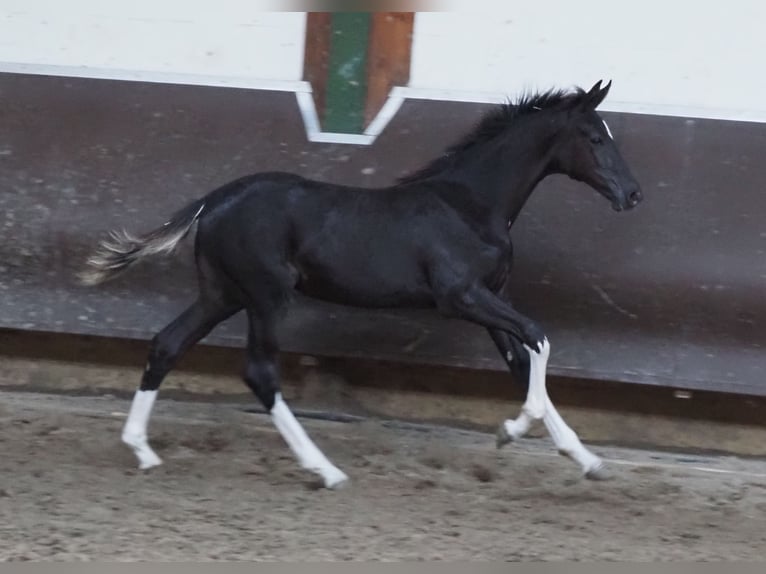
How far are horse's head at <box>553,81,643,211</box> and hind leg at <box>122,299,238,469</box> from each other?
1.56 meters

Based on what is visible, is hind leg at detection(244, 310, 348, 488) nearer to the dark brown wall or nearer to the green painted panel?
the dark brown wall

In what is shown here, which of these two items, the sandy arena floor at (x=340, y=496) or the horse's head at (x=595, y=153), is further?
the horse's head at (x=595, y=153)

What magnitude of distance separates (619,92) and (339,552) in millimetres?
2720

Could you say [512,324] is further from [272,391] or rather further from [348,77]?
[348,77]

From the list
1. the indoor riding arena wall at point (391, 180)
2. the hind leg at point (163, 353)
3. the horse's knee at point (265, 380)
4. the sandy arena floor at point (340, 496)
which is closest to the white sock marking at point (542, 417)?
the sandy arena floor at point (340, 496)

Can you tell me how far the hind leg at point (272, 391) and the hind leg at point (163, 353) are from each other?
0.23m

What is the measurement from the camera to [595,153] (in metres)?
4.82

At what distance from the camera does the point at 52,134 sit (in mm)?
5805

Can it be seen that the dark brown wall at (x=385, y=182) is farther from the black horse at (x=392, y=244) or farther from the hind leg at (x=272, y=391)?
the hind leg at (x=272, y=391)

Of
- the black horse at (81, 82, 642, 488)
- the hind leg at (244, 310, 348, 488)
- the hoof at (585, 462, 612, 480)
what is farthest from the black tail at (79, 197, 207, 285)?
the hoof at (585, 462, 612, 480)

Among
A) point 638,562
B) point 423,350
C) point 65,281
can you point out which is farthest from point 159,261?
point 638,562

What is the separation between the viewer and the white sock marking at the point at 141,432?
190 inches

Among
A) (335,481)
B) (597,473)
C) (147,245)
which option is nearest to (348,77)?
(147,245)

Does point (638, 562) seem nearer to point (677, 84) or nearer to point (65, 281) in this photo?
point (677, 84)
